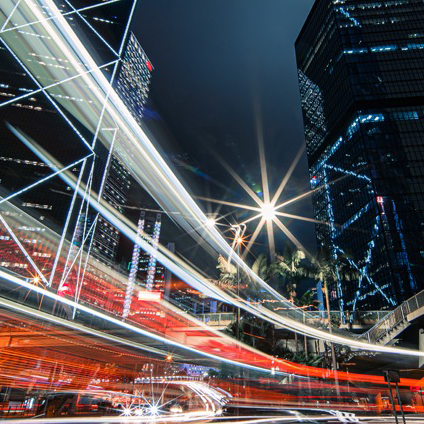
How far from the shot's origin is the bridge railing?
19.0 m

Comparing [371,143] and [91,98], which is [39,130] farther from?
[371,143]

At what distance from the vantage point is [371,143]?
295 ft

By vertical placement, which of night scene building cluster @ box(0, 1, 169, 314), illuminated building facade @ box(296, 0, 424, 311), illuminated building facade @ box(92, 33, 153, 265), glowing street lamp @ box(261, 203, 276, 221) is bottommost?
night scene building cluster @ box(0, 1, 169, 314)

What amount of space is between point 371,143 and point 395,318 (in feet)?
268

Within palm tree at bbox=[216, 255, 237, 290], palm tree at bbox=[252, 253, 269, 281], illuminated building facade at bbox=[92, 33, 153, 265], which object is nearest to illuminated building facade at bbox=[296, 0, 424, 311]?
palm tree at bbox=[252, 253, 269, 281]

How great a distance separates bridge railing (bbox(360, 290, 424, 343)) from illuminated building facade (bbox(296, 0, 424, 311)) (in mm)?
56632

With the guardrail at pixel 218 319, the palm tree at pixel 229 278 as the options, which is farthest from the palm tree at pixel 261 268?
the guardrail at pixel 218 319

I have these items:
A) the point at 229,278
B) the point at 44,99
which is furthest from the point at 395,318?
the point at 44,99

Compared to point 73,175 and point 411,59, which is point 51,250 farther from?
point 411,59

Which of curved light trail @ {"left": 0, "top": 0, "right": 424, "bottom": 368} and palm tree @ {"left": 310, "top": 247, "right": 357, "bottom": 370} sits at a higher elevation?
palm tree @ {"left": 310, "top": 247, "right": 357, "bottom": 370}

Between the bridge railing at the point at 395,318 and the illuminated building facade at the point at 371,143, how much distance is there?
56632 millimetres

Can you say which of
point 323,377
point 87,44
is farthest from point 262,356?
point 87,44

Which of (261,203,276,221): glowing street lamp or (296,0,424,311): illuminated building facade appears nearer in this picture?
(261,203,276,221): glowing street lamp

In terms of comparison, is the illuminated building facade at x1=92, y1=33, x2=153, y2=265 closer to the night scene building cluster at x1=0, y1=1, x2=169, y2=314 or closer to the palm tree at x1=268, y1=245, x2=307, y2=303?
the night scene building cluster at x1=0, y1=1, x2=169, y2=314
